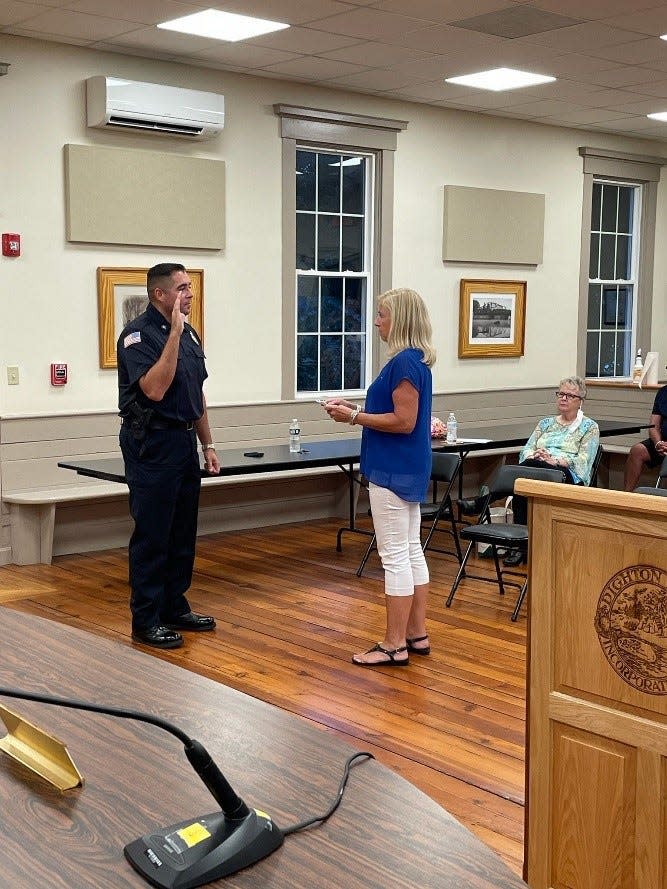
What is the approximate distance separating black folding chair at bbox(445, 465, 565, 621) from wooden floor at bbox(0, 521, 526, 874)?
106 mm

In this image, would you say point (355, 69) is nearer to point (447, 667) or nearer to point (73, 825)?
point (447, 667)

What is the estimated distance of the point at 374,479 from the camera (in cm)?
459

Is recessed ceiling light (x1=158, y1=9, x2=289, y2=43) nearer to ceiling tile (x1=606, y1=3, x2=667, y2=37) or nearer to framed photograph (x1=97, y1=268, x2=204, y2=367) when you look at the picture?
framed photograph (x1=97, y1=268, x2=204, y2=367)

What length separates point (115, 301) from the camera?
7.14 m

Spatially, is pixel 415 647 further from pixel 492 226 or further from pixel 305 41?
pixel 492 226

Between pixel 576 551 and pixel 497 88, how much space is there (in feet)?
21.1

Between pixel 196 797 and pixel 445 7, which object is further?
pixel 445 7

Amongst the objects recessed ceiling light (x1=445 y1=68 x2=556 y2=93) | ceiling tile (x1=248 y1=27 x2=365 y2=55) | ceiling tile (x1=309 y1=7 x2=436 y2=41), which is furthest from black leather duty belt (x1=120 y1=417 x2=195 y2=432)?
recessed ceiling light (x1=445 y1=68 x2=556 y2=93)

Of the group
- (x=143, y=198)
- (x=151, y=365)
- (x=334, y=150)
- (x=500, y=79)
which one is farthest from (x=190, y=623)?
(x=500, y=79)

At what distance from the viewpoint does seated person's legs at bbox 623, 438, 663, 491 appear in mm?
8633

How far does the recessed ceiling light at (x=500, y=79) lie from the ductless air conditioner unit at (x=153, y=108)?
177cm

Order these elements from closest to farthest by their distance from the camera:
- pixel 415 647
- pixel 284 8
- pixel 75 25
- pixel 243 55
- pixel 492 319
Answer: pixel 415 647 → pixel 284 8 → pixel 75 25 → pixel 243 55 → pixel 492 319

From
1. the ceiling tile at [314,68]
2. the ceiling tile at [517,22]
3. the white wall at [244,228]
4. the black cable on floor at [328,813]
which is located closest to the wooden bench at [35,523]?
the white wall at [244,228]

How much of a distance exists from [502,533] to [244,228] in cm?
319
